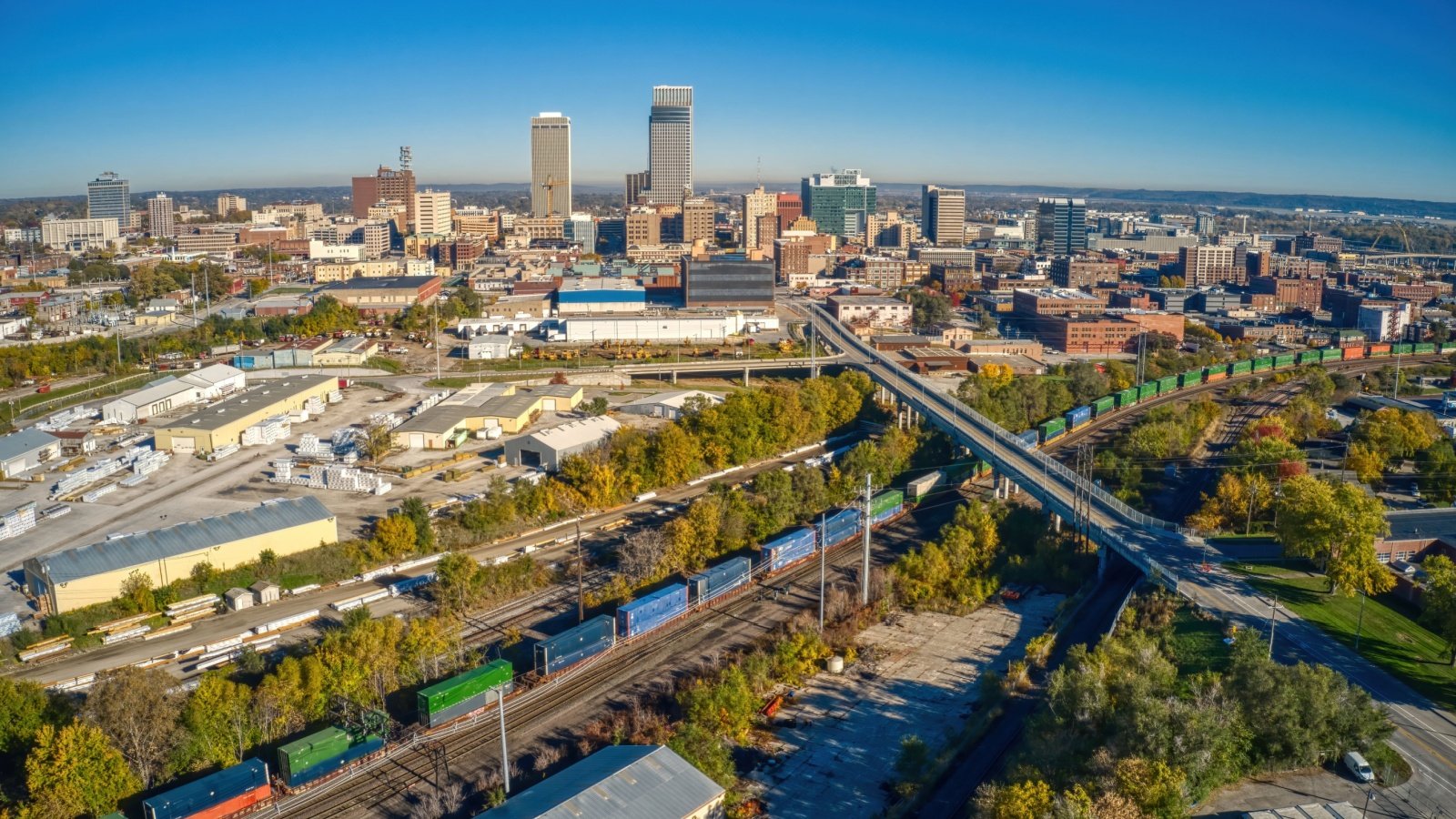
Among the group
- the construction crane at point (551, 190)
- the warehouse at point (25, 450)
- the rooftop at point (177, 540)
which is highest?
the construction crane at point (551, 190)

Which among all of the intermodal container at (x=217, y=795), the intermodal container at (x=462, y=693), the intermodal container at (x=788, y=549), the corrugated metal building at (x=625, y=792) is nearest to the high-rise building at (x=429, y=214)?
the intermodal container at (x=788, y=549)

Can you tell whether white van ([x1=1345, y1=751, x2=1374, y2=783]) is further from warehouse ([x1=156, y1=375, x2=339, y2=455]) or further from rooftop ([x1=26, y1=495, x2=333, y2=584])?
warehouse ([x1=156, y1=375, x2=339, y2=455])

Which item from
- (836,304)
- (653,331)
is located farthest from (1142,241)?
(653,331)

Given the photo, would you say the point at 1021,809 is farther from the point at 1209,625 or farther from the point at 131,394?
the point at 131,394

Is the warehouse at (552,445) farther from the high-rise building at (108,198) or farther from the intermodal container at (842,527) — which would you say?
the high-rise building at (108,198)

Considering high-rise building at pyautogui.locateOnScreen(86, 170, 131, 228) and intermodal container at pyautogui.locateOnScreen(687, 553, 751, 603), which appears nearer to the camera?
intermodal container at pyautogui.locateOnScreen(687, 553, 751, 603)

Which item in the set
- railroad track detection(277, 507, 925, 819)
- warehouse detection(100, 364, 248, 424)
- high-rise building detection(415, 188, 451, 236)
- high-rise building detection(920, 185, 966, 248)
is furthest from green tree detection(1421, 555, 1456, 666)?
high-rise building detection(415, 188, 451, 236)
